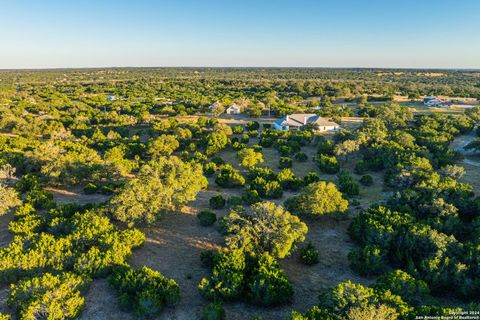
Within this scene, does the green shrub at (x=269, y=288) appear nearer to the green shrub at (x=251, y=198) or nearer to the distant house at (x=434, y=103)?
the green shrub at (x=251, y=198)

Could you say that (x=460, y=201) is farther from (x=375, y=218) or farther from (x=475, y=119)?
(x=475, y=119)

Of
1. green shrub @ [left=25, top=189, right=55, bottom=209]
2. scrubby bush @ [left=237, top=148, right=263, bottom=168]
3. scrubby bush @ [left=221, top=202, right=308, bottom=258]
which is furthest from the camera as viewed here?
scrubby bush @ [left=237, top=148, right=263, bottom=168]

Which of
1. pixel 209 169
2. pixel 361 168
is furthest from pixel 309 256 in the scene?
pixel 361 168

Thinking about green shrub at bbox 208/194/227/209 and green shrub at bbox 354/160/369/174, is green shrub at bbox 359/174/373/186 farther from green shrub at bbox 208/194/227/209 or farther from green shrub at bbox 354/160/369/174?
green shrub at bbox 208/194/227/209

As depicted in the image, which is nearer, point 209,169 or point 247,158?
point 209,169

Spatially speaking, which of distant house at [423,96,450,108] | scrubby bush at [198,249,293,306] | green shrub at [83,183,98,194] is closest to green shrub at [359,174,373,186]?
scrubby bush at [198,249,293,306]

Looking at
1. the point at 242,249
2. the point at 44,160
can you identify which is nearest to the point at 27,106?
the point at 44,160

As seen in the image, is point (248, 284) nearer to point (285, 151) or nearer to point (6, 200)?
point (6, 200)

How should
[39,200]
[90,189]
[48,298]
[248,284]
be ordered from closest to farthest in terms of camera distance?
[48,298], [248,284], [39,200], [90,189]
